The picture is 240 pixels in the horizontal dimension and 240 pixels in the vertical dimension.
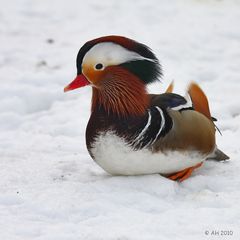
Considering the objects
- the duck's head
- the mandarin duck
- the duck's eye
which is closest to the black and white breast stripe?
the mandarin duck

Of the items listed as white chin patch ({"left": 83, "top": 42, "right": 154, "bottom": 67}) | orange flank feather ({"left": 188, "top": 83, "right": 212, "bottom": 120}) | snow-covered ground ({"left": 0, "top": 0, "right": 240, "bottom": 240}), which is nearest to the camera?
snow-covered ground ({"left": 0, "top": 0, "right": 240, "bottom": 240})

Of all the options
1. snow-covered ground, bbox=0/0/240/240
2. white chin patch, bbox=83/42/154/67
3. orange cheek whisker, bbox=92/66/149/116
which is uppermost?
white chin patch, bbox=83/42/154/67

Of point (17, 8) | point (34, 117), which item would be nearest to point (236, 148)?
point (34, 117)

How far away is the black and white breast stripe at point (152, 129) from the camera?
10.5 ft

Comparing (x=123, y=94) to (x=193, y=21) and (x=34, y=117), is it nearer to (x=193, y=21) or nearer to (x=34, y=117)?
(x=34, y=117)

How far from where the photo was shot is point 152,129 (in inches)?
127

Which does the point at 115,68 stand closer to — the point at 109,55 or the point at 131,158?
the point at 109,55

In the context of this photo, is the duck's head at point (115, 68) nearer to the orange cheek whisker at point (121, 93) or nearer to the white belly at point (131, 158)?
the orange cheek whisker at point (121, 93)

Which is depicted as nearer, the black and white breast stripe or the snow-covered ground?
the snow-covered ground

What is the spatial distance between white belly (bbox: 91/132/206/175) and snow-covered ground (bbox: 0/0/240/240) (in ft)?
0.25

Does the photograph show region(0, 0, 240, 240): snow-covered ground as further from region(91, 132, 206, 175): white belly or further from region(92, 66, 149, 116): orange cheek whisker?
region(92, 66, 149, 116): orange cheek whisker

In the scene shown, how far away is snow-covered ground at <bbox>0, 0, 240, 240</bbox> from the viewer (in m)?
Result: 2.92

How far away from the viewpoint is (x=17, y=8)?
7312 millimetres

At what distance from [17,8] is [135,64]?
439 centimetres
